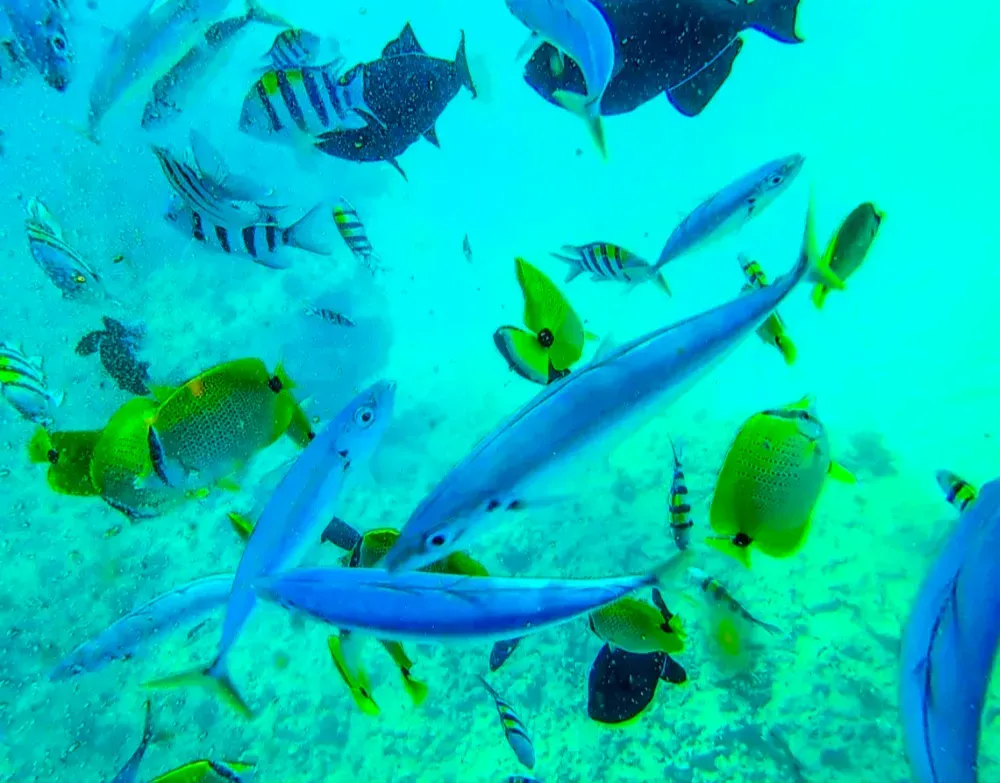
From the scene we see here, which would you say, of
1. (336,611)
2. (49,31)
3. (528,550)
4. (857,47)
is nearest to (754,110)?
(857,47)

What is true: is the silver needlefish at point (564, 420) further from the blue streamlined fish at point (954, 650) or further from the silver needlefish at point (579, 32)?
the silver needlefish at point (579, 32)

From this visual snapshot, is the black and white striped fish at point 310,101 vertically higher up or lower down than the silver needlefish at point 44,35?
lower down

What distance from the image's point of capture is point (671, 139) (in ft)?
91.4

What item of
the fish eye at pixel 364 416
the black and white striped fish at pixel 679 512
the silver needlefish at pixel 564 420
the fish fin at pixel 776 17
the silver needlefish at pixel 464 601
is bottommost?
the black and white striped fish at pixel 679 512

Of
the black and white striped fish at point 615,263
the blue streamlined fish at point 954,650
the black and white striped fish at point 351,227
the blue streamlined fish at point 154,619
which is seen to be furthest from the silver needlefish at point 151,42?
the blue streamlined fish at point 954,650

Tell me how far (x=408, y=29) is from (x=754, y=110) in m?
31.6

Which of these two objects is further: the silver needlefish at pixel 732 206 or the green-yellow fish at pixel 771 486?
the silver needlefish at pixel 732 206

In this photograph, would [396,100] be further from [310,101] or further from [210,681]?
[210,681]

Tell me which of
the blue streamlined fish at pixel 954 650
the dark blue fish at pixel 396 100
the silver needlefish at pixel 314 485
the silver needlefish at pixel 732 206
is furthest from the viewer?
the dark blue fish at pixel 396 100

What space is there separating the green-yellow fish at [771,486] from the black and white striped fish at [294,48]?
3.97 m

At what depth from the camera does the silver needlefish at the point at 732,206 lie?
2.42 meters

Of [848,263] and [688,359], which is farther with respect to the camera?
[848,263]

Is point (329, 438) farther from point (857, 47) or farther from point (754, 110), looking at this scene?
point (857, 47)

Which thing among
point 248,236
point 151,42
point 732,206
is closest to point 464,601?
point 732,206
